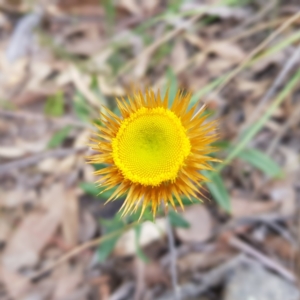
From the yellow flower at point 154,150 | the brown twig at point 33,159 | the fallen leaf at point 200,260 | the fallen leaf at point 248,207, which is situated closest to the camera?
the yellow flower at point 154,150

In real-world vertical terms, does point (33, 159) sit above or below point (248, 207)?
above

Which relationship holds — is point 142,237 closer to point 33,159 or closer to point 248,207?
point 248,207

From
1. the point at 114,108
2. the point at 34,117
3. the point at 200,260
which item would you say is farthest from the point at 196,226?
the point at 34,117

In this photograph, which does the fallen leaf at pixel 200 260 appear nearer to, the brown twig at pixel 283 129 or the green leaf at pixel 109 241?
the green leaf at pixel 109 241

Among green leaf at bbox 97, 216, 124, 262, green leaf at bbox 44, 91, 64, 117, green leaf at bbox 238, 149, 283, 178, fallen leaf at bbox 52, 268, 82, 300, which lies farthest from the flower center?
green leaf at bbox 44, 91, 64, 117

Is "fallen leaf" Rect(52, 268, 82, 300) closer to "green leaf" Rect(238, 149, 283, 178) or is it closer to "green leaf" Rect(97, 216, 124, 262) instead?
"green leaf" Rect(97, 216, 124, 262)

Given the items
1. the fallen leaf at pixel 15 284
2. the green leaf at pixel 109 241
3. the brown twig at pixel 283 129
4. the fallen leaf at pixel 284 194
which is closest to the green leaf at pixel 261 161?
the fallen leaf at pixel 284 194
